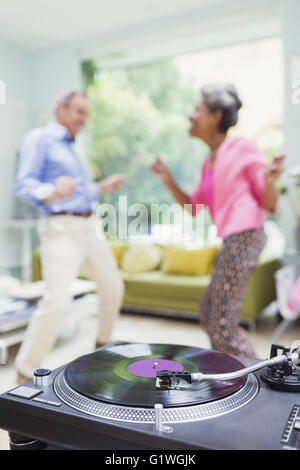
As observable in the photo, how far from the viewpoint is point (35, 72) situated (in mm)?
4965

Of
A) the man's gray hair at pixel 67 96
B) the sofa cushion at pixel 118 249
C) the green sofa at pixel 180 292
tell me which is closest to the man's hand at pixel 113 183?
the man's gray hair at pixel 67 96

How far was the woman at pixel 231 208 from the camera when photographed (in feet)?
5.00

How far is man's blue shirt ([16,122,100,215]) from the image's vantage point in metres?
2.14

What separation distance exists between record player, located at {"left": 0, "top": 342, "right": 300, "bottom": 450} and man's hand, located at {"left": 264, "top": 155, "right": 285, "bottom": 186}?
2.23 ft

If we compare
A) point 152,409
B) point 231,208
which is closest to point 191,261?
point 231,208

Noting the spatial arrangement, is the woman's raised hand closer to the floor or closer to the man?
the man

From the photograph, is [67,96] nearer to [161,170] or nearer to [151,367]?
[161,170]

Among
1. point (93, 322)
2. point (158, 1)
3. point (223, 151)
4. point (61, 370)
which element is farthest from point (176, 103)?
point (61, 370)

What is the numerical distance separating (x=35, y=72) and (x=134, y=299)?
9.48 feet

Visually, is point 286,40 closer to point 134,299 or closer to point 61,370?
point 134,299

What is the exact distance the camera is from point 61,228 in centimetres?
220

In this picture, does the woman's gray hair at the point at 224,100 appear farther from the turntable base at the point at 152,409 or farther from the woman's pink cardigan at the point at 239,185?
the turntable base at the point at 152,409

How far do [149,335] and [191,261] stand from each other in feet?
2.90

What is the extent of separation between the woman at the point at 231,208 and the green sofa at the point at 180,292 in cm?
174
